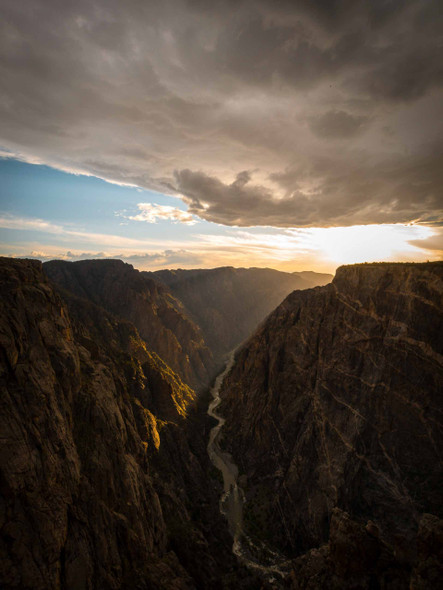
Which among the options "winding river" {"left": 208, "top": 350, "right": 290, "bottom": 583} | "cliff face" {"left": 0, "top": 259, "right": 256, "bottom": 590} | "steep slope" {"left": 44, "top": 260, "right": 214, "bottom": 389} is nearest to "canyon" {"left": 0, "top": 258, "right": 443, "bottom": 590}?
"cliff face" {"left": 0, "top": 259, "right": 256, "bottom": 590}

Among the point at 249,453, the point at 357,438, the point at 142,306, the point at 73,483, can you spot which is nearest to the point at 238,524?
the point at 249,453

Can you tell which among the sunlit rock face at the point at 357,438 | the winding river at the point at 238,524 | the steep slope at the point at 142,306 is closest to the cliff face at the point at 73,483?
the winding river at the point at 238,524

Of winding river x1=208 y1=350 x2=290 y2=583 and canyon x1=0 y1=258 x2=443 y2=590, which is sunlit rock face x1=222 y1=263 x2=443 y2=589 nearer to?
canyon x1=0 y1=258 x2=443 y2=590

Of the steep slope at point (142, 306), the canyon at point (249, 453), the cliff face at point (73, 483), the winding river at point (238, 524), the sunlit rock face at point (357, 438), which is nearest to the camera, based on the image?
the cliff face at point (73, 483)

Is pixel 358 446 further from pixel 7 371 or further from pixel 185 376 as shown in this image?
pixel 185 376

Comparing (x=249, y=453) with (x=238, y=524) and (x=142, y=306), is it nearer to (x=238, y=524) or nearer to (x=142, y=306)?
(x=238, y=524)

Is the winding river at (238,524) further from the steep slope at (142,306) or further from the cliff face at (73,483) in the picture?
the steep slope at (142,306)
